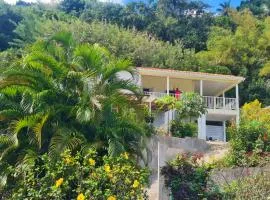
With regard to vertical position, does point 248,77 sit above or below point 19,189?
above

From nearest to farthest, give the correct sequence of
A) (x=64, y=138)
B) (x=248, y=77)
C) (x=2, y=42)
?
(x=64, y=138), (x=248, y=77), (x=2, y=42)

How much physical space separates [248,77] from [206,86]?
10207 millimetres

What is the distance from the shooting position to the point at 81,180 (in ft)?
37.5

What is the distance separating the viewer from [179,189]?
44.3ft

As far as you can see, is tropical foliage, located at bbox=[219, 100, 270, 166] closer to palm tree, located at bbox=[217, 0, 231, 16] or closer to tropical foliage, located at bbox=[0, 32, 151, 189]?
tropical foliage, located at bbox=[0, 32, 151, 189]

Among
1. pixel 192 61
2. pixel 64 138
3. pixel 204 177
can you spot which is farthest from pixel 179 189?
pixel 192 61

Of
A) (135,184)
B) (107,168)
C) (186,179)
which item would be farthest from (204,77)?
(135,184)

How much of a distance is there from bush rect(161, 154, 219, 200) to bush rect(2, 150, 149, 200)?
5.34 ft

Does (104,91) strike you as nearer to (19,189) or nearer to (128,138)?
(128,138)

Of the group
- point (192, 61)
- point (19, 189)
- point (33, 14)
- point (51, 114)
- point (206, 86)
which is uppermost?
point (33, 14)

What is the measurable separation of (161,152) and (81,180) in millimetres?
5507

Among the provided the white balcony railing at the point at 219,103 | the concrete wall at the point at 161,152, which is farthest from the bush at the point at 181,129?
the white balcony railing at the point at 219,103

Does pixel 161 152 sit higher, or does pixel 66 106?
pixel 66 106

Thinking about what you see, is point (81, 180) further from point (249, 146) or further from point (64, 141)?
point (249, 146)
